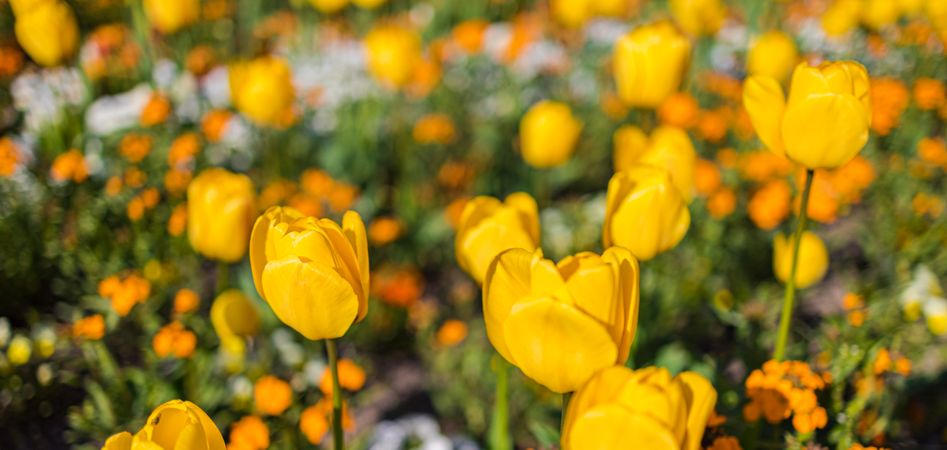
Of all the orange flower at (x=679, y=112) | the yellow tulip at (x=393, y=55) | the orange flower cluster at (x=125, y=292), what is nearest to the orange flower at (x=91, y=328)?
the orange flower cluster at (x=125, y=292)

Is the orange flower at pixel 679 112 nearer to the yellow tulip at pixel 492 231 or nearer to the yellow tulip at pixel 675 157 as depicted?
the yellow tulip at pixel 675 157

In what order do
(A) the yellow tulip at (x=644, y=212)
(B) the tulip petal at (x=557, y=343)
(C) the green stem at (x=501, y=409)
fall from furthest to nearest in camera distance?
1. (C) the green stem at (x=501, y=409)
2. (A) the yellow tulip at (x=644, y=212)
3. (B) the tulip petal at (x=557, y=343)

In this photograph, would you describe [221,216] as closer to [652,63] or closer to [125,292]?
[125,292]

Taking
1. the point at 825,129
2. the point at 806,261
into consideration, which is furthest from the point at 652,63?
the point at 825,129

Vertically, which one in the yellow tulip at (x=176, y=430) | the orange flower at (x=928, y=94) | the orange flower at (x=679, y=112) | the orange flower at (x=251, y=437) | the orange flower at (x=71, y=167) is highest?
the yellow tulip at (x=176, y=430)

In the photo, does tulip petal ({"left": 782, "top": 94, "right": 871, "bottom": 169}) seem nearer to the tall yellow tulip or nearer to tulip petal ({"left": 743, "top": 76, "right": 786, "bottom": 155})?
tulip petal ({"left": 743, "top": 76, "right": 786, "bottom": 155})
